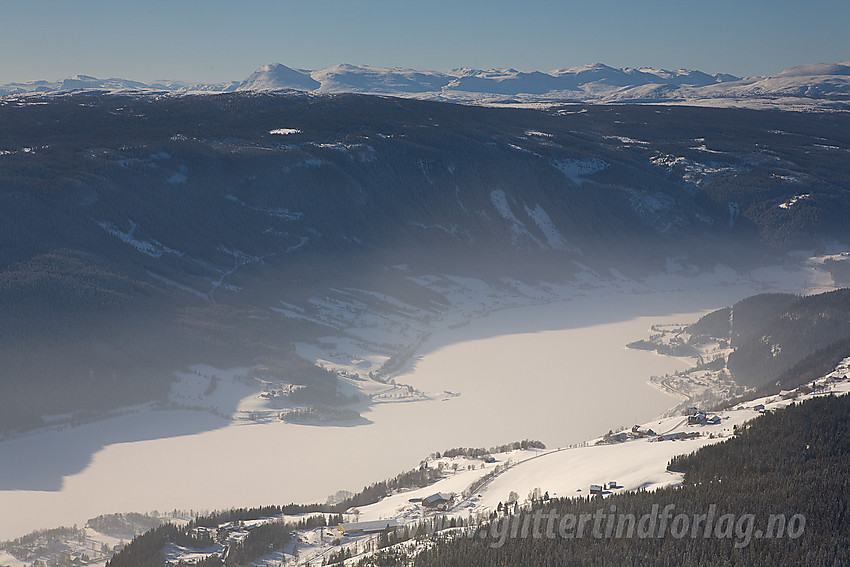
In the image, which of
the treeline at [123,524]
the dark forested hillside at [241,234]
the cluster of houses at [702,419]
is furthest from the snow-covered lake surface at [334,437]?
the cluster of houses at [702,419]

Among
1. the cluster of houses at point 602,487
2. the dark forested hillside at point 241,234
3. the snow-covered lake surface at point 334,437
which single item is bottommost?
the cluster of houses at point 602,487

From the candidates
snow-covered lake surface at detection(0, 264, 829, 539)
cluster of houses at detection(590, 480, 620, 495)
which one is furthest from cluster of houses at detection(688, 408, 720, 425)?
snow-covered lake surface at detection(0, 264, 829, 539)

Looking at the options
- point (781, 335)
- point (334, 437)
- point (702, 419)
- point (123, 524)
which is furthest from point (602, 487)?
point (781, 335)

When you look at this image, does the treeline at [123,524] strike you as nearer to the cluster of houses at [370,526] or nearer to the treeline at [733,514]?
the cluster of houses at [370,526]

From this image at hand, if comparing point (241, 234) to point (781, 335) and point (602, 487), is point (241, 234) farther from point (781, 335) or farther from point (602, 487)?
point (602, 487)

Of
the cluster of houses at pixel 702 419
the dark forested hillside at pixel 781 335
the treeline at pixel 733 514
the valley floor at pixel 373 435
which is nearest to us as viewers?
the treeline at pixel 733 514

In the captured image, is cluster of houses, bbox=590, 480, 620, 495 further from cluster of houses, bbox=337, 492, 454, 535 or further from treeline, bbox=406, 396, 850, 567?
cluster of houses, bbox=337, 492, 454, 535

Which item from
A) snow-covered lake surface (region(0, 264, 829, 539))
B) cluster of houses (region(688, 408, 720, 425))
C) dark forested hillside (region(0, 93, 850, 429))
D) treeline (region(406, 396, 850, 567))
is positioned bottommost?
treeline (region(406, 396, 850, 567))

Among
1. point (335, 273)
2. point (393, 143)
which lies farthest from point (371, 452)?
point (393, 143)
